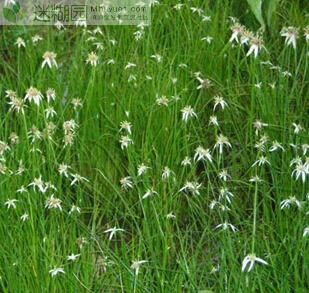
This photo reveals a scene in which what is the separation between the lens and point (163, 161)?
2.52 meters

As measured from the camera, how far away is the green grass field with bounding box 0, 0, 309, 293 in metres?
2.13

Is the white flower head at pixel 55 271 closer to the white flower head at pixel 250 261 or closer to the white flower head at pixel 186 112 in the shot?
the white flower head at pixel 250 261

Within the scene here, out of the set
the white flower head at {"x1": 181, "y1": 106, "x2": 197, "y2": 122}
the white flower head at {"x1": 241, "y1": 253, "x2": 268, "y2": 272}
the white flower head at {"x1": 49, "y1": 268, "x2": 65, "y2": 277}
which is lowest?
the white flower head at {"x1": 49, "y1": 268, "x2": 65, "y2": 277}

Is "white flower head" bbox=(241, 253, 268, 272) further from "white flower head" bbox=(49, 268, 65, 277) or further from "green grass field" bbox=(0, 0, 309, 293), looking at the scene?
"white flower head" bbox=(49, 268, 65, 277)

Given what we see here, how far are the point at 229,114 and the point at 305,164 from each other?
527 millimetres

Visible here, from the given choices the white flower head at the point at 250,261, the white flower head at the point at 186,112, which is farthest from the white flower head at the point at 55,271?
the white flower head at the point at 186,112

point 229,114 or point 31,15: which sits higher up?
point 31,15

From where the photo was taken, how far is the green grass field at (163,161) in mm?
2135

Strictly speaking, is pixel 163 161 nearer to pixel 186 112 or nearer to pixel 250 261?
pixel 186 112

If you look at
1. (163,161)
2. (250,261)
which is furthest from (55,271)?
(163,161)

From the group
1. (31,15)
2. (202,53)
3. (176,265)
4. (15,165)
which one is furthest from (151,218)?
(31,15)

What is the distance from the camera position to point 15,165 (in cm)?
252

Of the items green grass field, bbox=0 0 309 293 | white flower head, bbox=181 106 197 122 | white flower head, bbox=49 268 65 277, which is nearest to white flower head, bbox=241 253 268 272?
green grass field, bbox=0 0 309 293

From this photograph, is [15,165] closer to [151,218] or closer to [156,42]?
[151,218]
